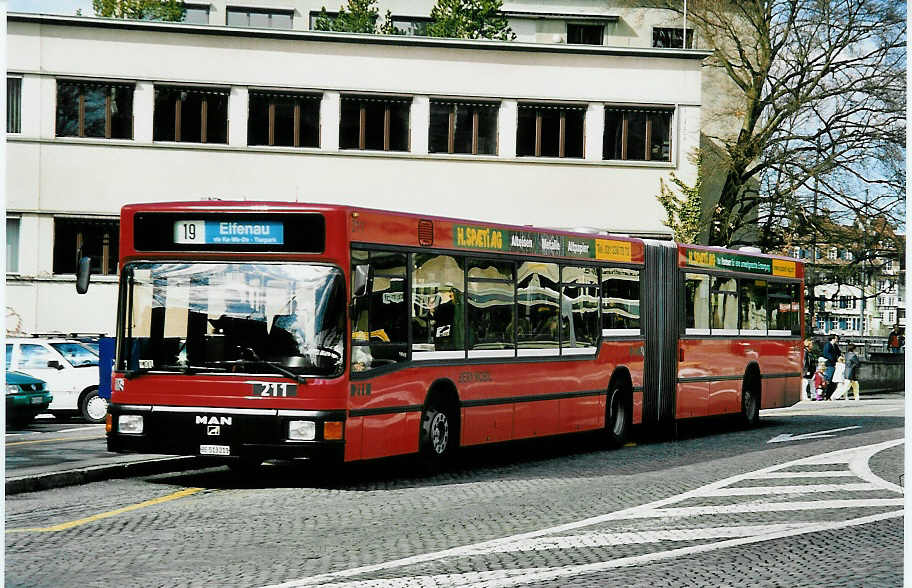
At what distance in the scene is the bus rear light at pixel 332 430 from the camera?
1300 cm

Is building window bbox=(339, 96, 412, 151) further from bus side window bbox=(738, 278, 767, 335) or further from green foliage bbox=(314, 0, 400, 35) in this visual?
bus side window bbox=(738, 278, 767, 335)

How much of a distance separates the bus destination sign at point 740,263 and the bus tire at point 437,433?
25.0 feet

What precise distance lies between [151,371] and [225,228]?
61.5 inches

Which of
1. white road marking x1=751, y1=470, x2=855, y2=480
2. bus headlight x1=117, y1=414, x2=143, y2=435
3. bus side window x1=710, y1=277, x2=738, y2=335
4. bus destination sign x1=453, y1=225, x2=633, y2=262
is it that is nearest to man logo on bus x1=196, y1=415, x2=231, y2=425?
bus headlight x1=117, y1=414, x2=143, y2=435

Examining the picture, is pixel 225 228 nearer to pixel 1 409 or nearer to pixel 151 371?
pixel 151 371

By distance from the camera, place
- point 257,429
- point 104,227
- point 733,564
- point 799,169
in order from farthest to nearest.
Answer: point 799,169 → point 104,227 → point 257,429 → point 733,564

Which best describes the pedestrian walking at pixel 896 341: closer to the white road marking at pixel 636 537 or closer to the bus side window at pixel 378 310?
the bus side window at pixel 378 310

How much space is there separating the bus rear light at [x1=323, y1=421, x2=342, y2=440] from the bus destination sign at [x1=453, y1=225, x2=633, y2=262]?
316cm

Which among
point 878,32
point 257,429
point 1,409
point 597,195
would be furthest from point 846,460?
point 878,32

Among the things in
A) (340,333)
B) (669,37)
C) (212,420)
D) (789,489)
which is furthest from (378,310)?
(669,37)

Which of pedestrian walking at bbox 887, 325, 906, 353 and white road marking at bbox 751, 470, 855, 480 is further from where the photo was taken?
pedestrian walking at bbox 887, 325, 906, 353

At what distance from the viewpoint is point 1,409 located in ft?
21.1

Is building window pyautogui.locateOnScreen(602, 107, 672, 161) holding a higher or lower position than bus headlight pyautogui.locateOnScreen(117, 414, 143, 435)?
higher

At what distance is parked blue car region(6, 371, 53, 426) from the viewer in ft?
74.3
